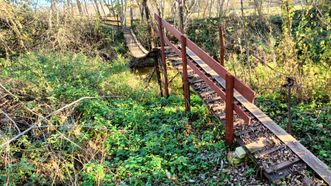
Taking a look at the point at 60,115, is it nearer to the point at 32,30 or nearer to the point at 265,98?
the point at 265,98

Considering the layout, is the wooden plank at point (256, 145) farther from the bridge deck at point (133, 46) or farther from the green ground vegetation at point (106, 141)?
the bridge deck at point (133, 46)

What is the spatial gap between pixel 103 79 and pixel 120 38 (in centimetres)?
760

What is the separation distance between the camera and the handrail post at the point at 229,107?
417cm

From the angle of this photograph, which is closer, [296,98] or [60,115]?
[60,115]

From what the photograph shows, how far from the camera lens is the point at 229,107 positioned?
Result: 4340 millimetres

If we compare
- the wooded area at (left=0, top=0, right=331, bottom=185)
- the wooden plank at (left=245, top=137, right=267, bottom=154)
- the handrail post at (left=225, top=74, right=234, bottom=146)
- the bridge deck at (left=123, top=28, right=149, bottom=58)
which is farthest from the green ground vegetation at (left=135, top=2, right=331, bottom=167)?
the bridge deck at (left=123, top=28, right=149, bottom=58)

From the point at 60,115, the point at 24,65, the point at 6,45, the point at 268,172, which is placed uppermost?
the point at 6,45

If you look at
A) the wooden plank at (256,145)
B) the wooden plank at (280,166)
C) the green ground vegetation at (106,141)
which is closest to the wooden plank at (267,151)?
the wooden plank at (256,145)

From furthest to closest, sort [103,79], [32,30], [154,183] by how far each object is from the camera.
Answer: [32,30], [103,79], [154,183]

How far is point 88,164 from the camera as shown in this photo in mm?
4301

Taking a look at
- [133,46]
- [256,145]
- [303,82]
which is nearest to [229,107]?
[256,145]

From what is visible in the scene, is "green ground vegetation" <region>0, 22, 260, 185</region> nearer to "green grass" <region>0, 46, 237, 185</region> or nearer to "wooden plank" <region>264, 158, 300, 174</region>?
"green grass" <region>0, 46, 237, 185</region>

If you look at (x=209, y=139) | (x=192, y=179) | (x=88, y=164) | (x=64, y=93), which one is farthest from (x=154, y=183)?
(x=64, y=93)

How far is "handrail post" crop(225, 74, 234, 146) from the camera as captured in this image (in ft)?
13.7
